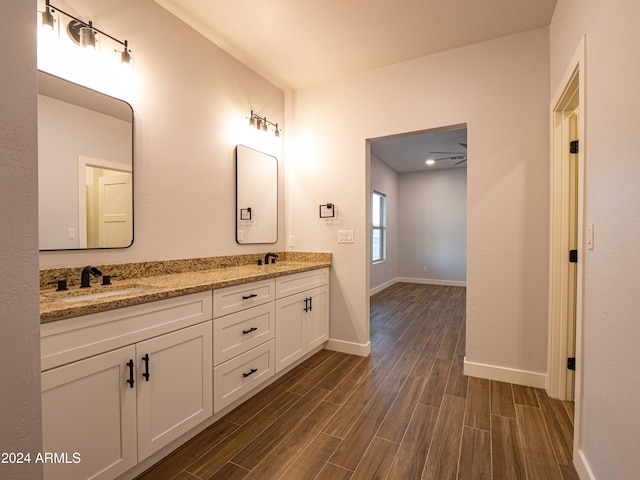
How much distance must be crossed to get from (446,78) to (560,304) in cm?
201

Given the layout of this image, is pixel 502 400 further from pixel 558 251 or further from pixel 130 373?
pixel 130 373

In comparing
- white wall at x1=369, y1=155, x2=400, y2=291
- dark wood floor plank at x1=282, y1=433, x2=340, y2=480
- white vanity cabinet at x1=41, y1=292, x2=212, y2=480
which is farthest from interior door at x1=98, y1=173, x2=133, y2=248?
white wall at x1=369, y1=155, x2=400, y2=291

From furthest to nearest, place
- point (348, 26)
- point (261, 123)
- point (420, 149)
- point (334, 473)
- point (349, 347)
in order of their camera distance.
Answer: point (420, 149), point (349, 347), point (261, 123), point (348, 26), point (334, 473)

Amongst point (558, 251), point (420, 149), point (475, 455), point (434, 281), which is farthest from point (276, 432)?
point (434, 281)

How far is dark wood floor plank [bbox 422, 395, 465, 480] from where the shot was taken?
1.54 m

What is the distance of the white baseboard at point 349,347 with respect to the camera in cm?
304

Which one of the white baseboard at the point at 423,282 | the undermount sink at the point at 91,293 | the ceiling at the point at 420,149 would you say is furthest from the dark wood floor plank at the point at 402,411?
the white baseboard at the point at 423,282

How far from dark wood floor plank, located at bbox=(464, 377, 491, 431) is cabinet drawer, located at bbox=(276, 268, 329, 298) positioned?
1498 millimetres

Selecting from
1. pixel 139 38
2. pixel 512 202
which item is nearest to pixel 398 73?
pixel 512 202

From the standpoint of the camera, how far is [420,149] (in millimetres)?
5391

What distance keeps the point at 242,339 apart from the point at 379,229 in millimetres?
4961

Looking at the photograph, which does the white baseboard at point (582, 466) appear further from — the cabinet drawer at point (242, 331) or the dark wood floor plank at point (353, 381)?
the cabinet drawer at point (242, 331)

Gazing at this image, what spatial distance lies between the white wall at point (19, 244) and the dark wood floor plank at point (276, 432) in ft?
3.86

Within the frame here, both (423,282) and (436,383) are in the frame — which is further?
(423,282)
